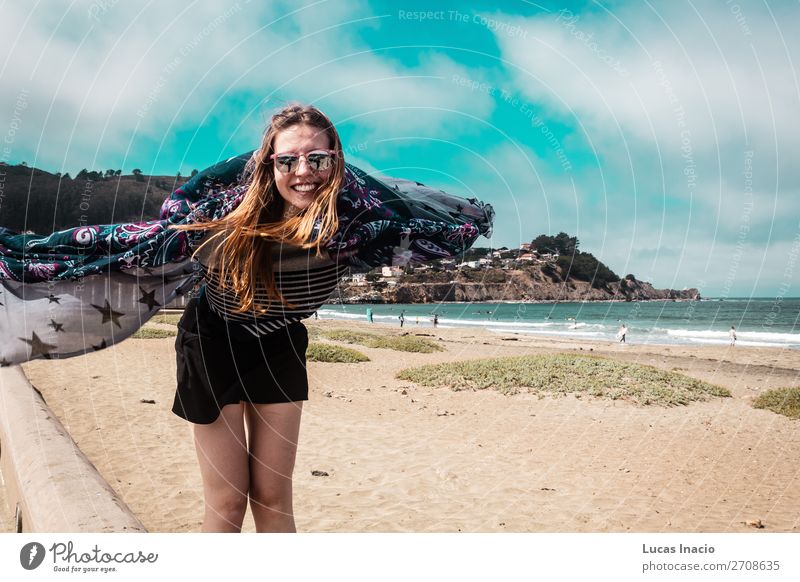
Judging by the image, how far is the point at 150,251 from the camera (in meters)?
2.24

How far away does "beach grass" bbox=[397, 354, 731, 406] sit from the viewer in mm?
9398

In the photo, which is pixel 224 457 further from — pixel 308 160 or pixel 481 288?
pixel 481 288

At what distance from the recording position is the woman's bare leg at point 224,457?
198 cm

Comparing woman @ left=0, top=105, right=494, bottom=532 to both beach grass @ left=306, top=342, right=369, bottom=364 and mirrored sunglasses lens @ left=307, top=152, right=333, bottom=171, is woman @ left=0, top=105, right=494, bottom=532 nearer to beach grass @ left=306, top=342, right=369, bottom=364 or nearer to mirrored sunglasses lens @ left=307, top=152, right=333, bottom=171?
mirrored sunglasses lens @ left=307, top=152, right=333, bottom=171

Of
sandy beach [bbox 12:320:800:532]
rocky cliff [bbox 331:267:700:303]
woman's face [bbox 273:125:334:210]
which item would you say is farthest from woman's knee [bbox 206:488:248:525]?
sandy beach [bbox 12:320:800:532]

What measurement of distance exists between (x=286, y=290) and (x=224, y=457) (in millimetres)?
674

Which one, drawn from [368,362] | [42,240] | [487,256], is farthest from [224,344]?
[368,362]

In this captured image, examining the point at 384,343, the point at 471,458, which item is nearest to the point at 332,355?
the point at 384,343

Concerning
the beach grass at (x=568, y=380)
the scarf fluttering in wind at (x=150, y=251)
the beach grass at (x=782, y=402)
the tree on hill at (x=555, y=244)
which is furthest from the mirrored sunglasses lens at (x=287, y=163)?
the beach grass at (x=782, y=402)

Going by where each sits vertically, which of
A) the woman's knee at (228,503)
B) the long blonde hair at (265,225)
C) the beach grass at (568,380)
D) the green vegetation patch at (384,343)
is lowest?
the green vegetation patch at (384,343)

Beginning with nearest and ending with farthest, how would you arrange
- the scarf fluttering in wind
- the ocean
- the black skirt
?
1. the black skirt
2. the scarf fluttering in wind
3. the ocean

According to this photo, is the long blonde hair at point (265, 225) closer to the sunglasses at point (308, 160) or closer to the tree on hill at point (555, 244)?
the sunglasses at point (308, 160)

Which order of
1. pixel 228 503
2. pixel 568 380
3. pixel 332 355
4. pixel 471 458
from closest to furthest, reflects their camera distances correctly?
pixel 228 503 → pixel 471 458 → pixel 568 380 → pixel 332 355
